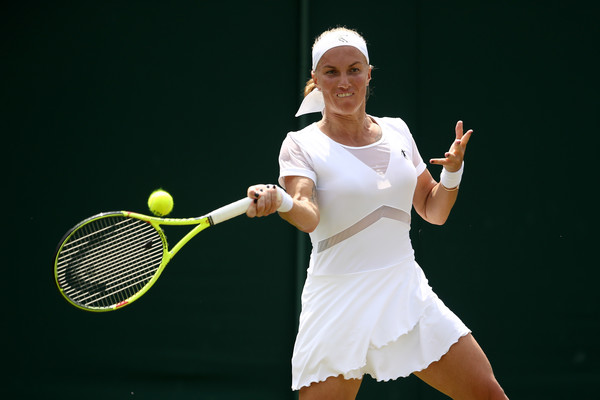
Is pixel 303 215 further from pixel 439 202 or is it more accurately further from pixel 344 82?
pixel 439 202

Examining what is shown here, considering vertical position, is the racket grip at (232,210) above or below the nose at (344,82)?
below

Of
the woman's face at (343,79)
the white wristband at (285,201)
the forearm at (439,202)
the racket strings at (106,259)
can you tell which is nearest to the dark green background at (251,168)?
the racket strings at (106,259)

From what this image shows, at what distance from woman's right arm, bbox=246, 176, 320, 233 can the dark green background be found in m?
1.38

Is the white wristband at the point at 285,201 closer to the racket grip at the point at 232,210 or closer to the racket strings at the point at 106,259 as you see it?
the racket grip at the point at 232,210

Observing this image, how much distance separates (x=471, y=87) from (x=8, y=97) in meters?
2.21

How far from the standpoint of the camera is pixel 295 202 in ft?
8.36

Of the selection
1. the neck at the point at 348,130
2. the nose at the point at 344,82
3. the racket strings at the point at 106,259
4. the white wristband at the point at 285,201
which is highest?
the nose at the point at 344,82

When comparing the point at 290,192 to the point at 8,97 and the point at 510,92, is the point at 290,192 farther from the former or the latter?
the point at 510,92

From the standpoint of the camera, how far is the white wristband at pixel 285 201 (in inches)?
98.1

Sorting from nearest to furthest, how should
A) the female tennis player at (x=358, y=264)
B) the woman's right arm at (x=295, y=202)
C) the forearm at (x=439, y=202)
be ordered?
1. the woman's right arm at (x=295, y=202)
2. the female tennis player at (x=358, y=264)
3. the forearm at (x=439, y=202)

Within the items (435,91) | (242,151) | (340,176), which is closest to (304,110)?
(340,176)

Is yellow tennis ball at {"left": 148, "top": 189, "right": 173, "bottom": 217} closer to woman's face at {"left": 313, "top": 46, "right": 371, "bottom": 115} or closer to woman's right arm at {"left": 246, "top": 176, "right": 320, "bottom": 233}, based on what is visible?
woman's right arm at {"left": 246, "top": 176, "right": 320, "bottom": 233}

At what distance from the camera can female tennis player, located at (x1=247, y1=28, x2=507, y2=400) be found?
268 cm

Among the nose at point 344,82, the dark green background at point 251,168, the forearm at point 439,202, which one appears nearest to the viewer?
the nose at point 344,82
